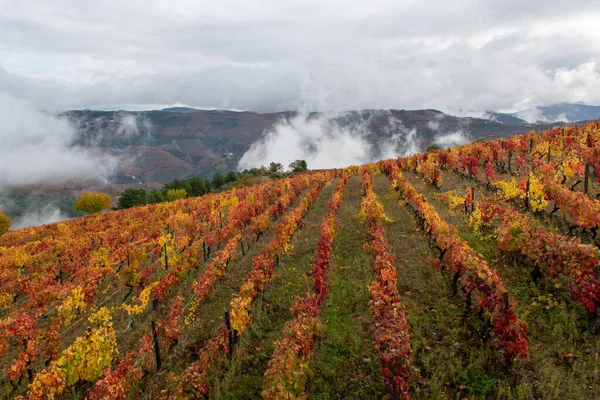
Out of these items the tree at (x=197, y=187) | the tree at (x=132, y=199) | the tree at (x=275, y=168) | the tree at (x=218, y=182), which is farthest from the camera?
A: the tree at (x=218, y=182)

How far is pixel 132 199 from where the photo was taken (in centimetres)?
6122

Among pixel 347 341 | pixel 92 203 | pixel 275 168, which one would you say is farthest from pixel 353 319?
pixel 275 168

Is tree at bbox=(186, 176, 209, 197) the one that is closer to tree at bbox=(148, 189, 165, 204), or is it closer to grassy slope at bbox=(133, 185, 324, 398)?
tree at bbox=(148, 189, 165, 204)

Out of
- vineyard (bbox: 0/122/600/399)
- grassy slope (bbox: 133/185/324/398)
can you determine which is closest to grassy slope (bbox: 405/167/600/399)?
vineyard (bbox: 0/122/600/399)

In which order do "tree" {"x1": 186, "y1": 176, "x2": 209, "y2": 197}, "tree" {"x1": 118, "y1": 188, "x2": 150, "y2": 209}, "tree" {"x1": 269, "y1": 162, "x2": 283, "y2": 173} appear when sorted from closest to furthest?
"tree" {"x1": 118, "y1": 188, "x2": 150, "y2": 209} → "tree" {"x1": 186, "y1": 176, "x2": 209, "y2": 197} → "tree" {"x1": 269, "y1": 162, "x2": 283, "y2": 173}

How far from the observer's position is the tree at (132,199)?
199ft

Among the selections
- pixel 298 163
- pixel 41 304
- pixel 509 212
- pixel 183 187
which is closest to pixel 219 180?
pixel 183 187

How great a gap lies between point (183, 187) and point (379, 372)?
73.9 meters

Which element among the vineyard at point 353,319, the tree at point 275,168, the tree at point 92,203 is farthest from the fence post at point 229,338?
the tree at point 275,168

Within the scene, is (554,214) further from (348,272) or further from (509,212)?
(348,272)

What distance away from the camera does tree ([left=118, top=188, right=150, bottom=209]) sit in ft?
199

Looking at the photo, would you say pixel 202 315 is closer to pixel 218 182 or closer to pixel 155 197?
pixel 155 197

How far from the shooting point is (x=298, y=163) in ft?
263

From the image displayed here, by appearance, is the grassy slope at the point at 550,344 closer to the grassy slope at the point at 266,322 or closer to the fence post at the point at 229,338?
the grassy slope at the point at 266,322
